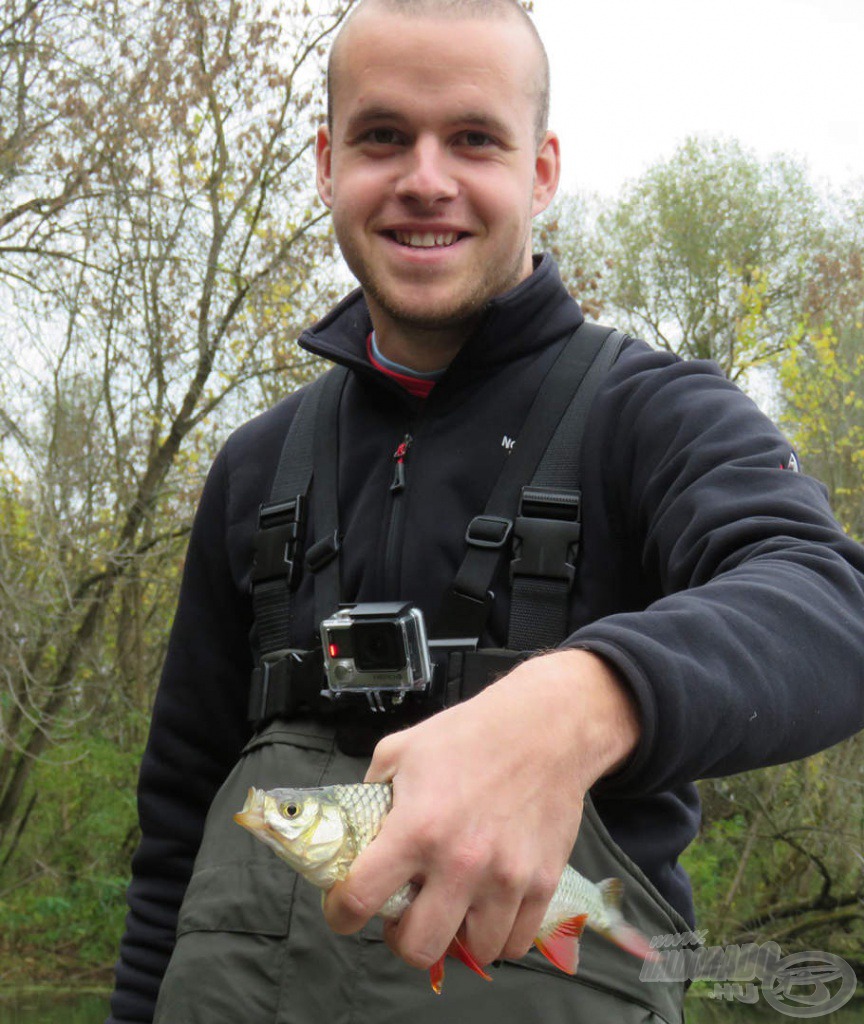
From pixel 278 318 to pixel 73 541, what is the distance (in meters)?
3.30

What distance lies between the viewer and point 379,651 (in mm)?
2133

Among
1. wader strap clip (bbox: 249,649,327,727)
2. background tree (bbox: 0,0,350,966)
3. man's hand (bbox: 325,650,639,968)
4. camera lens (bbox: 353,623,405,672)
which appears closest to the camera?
man's hand (bbox: 325,650,639,968)

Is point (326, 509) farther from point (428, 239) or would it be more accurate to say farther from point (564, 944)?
point (564, 944)

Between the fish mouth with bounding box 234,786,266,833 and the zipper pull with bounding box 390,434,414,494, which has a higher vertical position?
the zipper pull with bounding box 390,434,414,494

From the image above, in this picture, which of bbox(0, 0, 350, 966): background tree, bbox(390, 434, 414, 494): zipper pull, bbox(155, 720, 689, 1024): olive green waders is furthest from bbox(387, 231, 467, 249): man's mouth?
bbox(0, 0, 350, 966): background tree

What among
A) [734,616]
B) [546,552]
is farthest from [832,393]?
[734,616]

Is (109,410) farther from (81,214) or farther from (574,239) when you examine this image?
(574,239)

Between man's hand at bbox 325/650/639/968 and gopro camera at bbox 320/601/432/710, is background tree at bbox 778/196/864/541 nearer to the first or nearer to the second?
gopro camera at bbox 320/601/432/710

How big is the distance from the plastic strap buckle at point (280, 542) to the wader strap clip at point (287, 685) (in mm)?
174

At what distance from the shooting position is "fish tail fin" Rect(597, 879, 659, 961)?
1.76 metres

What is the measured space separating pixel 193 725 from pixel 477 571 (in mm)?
967

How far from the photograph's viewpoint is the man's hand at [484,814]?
3.54ft

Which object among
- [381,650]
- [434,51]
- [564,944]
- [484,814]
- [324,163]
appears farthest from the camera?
[324,163]

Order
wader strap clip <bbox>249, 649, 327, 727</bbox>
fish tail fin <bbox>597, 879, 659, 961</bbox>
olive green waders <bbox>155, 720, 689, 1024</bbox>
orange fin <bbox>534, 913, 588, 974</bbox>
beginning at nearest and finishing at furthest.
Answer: orange fin <bbox>534, 913, 588, 974</bbox>
fish tail fin <bbox>597, 879, 659, 961</bbox>
olive green waders <bbox>155, 720, 689, 1024</bbox>
wader strap clip <bbox>249, 649, 327, 727</bbox>
